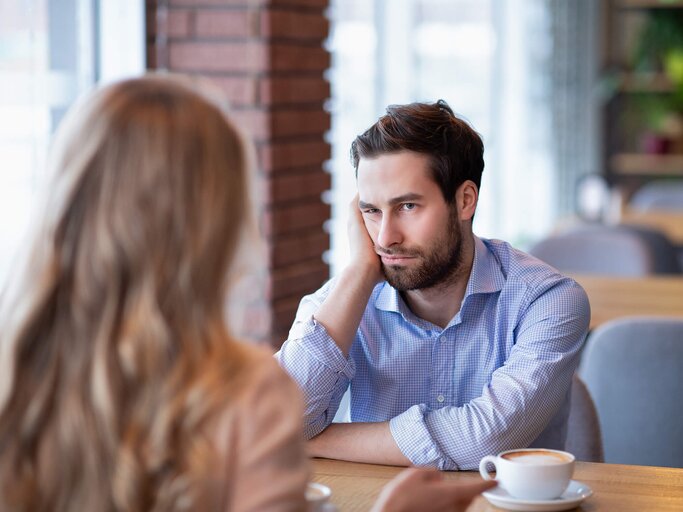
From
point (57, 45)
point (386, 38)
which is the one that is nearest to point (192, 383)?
point (57, 45)

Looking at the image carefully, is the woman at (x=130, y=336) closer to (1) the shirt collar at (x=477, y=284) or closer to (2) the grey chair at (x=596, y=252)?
(1) the shirt collar at (x=477, y=284)

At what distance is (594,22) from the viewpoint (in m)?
7.49

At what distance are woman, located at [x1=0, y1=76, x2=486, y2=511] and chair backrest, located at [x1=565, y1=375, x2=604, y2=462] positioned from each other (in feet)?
3.97

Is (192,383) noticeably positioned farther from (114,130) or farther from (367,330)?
(367,330)

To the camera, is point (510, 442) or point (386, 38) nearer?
point (510, 442)

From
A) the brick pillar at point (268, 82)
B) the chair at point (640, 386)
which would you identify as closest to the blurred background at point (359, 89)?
the brick pillar at point (268, 82)

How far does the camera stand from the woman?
3.12ft

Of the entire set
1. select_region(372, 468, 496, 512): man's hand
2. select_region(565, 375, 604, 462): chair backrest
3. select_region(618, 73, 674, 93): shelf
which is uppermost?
select_region(618, 73, 674, 93): shelf

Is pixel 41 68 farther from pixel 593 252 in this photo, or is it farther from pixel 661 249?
pixel 661 249

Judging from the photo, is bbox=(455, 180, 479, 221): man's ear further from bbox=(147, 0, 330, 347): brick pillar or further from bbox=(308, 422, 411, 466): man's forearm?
bbox=(147, 0, 330, 347): brick pillar

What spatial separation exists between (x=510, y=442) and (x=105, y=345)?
0.93 metres

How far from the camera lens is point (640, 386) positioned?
2385mm

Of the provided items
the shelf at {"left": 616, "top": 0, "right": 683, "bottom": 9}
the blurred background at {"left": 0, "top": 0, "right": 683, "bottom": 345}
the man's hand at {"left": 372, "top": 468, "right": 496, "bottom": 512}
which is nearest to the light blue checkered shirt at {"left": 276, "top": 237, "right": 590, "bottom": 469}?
the man's hand at {"left": 372, "top": 468, "right": 496, "bottom": 512}

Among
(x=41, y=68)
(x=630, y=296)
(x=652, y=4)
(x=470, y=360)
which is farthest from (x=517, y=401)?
(x=652, y=4)
